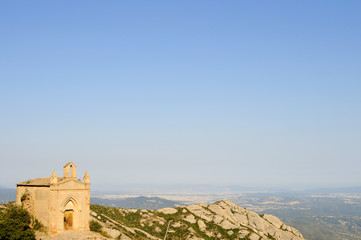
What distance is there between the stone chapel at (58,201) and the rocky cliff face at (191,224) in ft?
35.9

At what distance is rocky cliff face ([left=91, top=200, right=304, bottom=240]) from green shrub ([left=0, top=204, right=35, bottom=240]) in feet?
50.8

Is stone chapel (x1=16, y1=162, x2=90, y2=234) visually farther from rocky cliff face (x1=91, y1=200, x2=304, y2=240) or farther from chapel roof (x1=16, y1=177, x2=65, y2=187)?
rocky cliff face (x1=91, y1=200, x2=304, y2=240)

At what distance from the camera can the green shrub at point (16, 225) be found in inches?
1721

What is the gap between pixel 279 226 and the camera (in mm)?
90750

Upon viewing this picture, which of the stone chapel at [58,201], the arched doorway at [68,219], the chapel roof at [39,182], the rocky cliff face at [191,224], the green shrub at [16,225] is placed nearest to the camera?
the green shrub at [16,225]

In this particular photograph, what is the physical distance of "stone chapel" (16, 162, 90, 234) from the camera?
Answer: 47.5 metres

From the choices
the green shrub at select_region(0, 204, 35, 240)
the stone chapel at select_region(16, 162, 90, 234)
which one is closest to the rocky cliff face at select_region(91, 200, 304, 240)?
the stone chapel at select_region(16, 162, 90, 234)

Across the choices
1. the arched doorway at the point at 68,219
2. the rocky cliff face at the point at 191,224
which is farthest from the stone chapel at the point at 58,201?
the rocky cliff face at the point at 191,224

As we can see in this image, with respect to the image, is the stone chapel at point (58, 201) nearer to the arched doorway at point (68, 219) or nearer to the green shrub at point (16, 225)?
the arched doorway at point (68, 219)

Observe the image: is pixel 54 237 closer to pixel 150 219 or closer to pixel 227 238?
pixel 150 219

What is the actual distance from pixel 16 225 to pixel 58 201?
5.84 meters

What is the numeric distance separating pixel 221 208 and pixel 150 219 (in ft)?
71.1

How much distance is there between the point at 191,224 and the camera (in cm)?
7594

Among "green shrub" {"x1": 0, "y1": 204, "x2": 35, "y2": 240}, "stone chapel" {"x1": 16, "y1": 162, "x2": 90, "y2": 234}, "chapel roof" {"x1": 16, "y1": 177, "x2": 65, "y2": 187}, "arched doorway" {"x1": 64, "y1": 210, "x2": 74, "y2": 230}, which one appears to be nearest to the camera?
"green shrub" {"x1": 0, "y1": 204, "x2": 35, "y2": 240}
